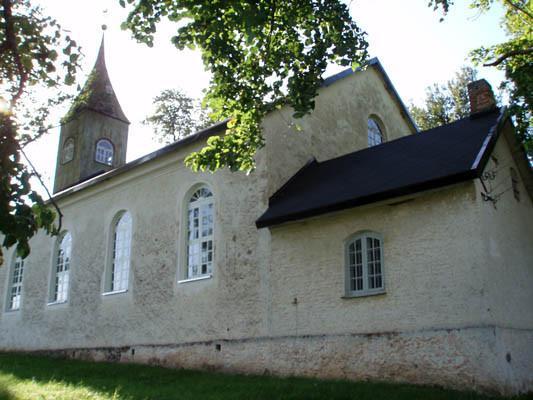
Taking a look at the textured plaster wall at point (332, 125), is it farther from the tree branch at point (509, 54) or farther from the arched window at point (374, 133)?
the tree branch at point (509, 54)

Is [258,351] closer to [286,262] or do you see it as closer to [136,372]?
[286,262]

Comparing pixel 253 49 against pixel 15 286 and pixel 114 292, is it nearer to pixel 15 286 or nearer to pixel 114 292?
pixel 114 292

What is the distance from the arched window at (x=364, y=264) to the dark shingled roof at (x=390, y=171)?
0.79 m

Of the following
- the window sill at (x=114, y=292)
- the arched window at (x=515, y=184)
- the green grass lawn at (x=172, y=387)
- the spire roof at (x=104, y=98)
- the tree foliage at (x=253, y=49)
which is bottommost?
the green grass lawn at (x=172, y=387)

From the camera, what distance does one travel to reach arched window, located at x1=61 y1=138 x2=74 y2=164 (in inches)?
1090

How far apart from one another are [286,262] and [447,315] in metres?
3.76

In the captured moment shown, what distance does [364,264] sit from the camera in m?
10.8

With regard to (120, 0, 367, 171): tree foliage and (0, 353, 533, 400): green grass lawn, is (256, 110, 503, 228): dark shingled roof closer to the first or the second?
(120, 0, 367, 171): tree foliage

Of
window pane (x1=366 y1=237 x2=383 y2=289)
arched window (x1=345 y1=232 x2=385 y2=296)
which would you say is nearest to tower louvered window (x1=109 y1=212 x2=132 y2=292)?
arched window (x1=345 y1=232 x2=385 y2=296)

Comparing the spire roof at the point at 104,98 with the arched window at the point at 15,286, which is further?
the spire roof at the point at 104,98

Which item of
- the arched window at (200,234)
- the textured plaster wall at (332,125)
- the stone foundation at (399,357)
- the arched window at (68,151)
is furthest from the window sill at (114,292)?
the arched window at (68,151)

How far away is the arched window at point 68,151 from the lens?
1090 inches

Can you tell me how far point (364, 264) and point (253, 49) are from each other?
182 inches

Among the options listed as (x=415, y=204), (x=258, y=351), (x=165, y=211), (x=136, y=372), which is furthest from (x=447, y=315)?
(x=165, y=211)
